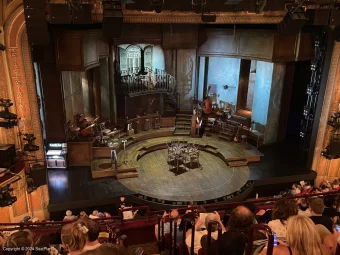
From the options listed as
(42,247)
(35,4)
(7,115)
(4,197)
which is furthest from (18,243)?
(35,4)

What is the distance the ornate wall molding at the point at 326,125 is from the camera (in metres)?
10.1

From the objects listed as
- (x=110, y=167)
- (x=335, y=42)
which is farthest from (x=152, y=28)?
(x=335, y=42)

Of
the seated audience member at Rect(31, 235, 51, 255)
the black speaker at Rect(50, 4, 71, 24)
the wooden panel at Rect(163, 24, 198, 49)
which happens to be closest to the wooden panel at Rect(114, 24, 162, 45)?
the wooden panel at Rect(163, 24, 198, 49)

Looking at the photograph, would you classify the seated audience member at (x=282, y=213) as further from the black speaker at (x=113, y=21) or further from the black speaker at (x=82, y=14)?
the black speaker at (x=82, y=14)

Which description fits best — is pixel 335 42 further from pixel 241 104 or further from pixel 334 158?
pixel 241 104

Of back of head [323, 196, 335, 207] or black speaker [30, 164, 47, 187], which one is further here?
black speaker [30, 164, 47, 187]

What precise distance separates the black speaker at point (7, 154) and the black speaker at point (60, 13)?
10.4 feet

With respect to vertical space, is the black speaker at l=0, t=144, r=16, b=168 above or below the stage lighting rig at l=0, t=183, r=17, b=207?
above

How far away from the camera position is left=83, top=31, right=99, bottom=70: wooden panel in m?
10.7

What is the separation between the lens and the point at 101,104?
14.5 metres

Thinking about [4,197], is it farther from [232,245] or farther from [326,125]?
[326,125]

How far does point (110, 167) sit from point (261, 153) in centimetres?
564

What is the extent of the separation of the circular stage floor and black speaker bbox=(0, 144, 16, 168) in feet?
12.1

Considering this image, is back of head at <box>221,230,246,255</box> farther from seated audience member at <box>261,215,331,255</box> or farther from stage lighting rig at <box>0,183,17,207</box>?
stage lighting rig at <box>0,183,17,207</box>
